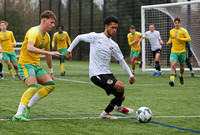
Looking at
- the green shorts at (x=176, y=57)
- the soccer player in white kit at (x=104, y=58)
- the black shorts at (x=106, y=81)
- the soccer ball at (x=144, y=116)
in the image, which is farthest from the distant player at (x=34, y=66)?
the green shorts at (x=176, y=57)

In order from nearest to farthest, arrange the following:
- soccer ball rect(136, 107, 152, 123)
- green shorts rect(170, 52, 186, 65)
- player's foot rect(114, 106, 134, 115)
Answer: soccer ball rect(136, 107, 152, 123) → player's foot rect(114, 106, 134, 115) → green shorts rect(170, 52, 186, 65)

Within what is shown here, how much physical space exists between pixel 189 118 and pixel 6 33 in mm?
8941

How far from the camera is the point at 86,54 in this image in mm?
32250

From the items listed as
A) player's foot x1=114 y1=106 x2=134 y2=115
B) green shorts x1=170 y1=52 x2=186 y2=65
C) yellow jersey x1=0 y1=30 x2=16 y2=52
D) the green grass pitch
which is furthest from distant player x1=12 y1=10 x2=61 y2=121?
yellow jersey x1=0 y1=30 x2=16 y2=52

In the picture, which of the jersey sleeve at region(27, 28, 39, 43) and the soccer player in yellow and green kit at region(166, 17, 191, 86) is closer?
the jersey sleeve at region(27, 28, 39, 43)

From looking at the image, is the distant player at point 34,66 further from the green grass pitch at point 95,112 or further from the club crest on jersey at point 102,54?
the club crest on jersey at point 102,54

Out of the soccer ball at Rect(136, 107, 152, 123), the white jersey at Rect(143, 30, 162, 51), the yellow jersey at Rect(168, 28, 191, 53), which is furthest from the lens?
the white jersey at Rect(143, 30, 162, 51)

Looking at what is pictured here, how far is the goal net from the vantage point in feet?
56.2

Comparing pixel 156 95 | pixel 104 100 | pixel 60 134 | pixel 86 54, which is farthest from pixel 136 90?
pixel 86 54

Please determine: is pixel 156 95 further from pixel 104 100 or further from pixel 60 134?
pixel 60 134

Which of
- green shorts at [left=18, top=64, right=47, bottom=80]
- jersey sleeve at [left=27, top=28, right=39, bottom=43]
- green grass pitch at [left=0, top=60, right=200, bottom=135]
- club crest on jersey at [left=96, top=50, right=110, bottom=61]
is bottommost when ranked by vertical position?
green grass pitch at [left=0, top=60, right=200, bottom=135]

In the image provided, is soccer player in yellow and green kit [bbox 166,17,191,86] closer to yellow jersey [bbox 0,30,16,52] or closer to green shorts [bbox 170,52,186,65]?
green shorts [bbox 170,52,186,65]

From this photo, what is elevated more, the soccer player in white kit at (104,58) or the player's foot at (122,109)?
the soccer player in white kit at (104,58)

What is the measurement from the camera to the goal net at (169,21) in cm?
1712
